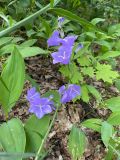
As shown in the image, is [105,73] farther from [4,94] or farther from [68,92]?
[4,94]

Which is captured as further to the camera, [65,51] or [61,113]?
[61,113]

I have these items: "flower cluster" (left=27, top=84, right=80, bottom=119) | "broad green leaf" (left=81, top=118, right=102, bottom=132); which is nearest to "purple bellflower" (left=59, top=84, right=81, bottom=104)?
"flower cluster" (left=27, top=84, right=80, bottom=119)

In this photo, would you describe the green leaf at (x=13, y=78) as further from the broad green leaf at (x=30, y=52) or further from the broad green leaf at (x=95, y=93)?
the broad green leaf at (x=95, y=93)

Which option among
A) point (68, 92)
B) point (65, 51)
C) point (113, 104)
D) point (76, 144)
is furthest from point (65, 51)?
point (113, 104)

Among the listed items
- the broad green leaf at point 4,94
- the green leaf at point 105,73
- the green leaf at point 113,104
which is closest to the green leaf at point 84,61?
the green leaf at point 105,73

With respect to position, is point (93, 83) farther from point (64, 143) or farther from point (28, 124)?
point (28, 124)

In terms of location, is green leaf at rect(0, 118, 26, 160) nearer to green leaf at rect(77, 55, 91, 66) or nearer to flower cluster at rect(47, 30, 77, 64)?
flower cluster at rect(47, 30, 77, 64)

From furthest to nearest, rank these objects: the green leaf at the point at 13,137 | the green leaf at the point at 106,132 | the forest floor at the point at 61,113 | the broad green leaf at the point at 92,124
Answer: the forest floor at the point at 61,113
the broad green leaf at the point at 92,124
the green leaf at the point at 106,132
the green leaf at the point at 13,137
